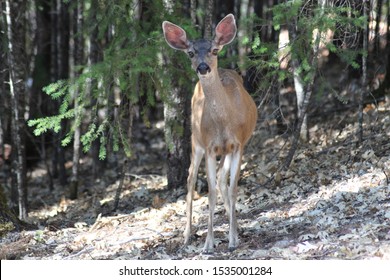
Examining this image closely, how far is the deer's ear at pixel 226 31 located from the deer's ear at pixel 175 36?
389 millimetres

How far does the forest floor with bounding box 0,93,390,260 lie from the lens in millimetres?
8094

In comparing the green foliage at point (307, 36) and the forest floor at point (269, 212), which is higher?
the green foliage at point (307, 36)

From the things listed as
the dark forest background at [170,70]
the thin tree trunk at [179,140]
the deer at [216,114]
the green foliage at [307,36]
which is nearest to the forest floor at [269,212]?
the thin tree trunk at [179,140]

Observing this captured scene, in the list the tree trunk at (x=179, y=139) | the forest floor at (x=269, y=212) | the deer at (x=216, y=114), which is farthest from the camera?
the tree trunk at (x=179, y=139)

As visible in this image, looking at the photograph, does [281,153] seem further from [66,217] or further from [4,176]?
[4,176]

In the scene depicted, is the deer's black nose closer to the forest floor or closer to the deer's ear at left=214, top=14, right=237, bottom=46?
the deer's ear at left=214, top=14, right=237, bottom=46

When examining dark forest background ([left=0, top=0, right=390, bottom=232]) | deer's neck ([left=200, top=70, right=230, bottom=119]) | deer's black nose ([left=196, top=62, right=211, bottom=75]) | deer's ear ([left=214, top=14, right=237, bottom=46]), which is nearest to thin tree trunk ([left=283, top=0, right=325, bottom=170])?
dark forest background ([left=0, top=0, right=390, bottom=232])

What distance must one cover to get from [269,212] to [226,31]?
8.52 feet

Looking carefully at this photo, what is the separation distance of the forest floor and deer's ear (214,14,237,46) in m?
2.39

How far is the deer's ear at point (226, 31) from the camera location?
884 centimetres

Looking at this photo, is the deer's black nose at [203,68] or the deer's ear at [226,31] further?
the deer's ear at [226,31]

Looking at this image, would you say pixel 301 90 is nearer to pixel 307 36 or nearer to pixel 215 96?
pixel 307 36

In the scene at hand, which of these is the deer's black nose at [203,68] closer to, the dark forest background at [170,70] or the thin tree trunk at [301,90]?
the dark forest background at [170,70]

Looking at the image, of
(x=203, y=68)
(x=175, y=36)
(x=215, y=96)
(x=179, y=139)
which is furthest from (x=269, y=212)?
(x=179, y=139)
